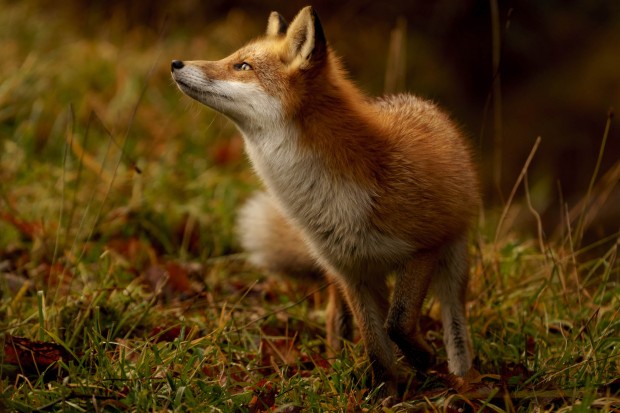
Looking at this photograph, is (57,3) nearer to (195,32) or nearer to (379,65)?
(195,32)

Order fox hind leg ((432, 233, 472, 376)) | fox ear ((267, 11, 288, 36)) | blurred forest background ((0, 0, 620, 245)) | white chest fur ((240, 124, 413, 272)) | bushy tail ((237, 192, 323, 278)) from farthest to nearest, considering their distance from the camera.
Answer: blurred forest background ((0, 0, 620, 245))
bushy tail ((237, 192, 323, 278))
fox ear ((267, 11, 288, 36))
fox hind leg ((432, 233, 472, 376))
white chest fur ((240, 124, 413, 272))

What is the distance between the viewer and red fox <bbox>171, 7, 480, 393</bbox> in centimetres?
366

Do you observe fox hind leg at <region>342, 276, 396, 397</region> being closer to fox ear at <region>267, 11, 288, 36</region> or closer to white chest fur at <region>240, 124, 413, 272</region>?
white chest fur at <region>240, 124, 413, 272</region>

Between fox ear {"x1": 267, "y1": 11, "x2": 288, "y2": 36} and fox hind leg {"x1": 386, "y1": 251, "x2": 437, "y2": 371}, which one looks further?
fox ear {"x1": 267, "y1": 11, "x2": 288, "y2": 36}

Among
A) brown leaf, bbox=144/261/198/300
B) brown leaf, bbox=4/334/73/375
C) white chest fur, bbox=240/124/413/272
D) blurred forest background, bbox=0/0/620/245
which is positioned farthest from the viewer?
blurred forest background, bbox=0/0/620/245

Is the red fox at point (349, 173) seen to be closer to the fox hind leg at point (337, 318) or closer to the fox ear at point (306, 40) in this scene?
the fox ear at point (306, 40)

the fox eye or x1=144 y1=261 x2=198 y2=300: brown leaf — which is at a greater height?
the fox eye

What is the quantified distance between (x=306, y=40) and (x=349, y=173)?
0.69 meters

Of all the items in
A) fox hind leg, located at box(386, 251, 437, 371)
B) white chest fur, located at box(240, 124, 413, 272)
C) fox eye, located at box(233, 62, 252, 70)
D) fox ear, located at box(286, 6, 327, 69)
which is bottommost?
fox hind leg, located at box(386, 251, 437, 371)

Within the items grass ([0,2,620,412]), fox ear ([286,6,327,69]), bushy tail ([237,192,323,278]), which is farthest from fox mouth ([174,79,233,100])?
bushy tail ([237,192,323,278])

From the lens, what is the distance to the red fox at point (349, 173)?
12.0 ft

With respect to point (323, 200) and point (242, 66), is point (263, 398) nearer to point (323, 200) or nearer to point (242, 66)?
point (323, 200)

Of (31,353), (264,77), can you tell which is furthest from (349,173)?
(31,353)

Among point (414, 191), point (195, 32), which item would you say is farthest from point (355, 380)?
point (195, 32)
